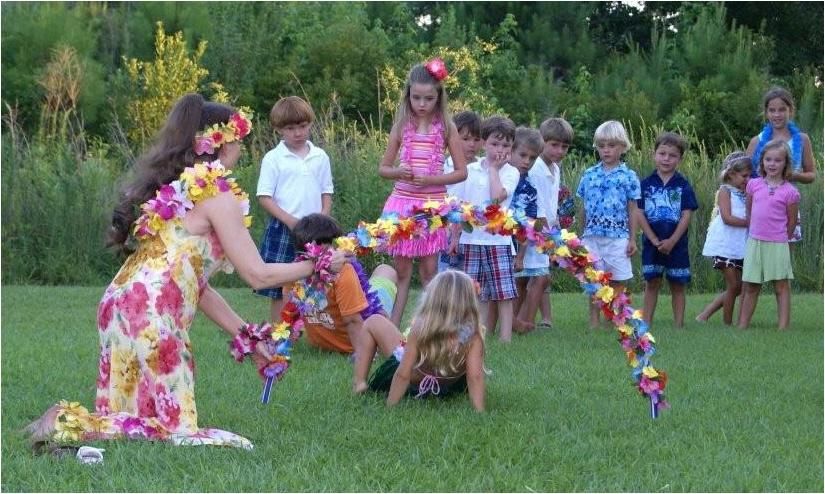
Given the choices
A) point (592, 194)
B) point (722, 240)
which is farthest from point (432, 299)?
point (722, 240)

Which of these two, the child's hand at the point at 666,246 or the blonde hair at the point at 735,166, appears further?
the blonde hair at the point at 735,166

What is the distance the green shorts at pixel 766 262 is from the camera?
9594 mm

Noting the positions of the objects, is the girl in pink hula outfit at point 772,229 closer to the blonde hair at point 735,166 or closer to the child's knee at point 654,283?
the blonde hair at point 735,166

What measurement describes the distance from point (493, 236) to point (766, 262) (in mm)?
2423

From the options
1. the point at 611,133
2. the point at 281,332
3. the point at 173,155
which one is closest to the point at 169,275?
the point at 173,155

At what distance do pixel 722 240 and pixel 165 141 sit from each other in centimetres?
619

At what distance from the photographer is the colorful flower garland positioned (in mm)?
5820

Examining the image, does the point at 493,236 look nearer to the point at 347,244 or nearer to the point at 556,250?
the point at 556,250

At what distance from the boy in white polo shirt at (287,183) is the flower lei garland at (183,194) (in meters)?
3.22

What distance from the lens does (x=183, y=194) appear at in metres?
5.25

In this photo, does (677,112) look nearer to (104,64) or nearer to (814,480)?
(104,64)

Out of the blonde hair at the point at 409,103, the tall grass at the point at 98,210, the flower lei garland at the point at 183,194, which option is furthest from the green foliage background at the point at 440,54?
the flower lei garland at the point at 183,194

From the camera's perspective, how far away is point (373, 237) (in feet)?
19.3

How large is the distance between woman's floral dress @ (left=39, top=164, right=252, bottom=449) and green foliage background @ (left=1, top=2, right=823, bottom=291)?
454 inches
